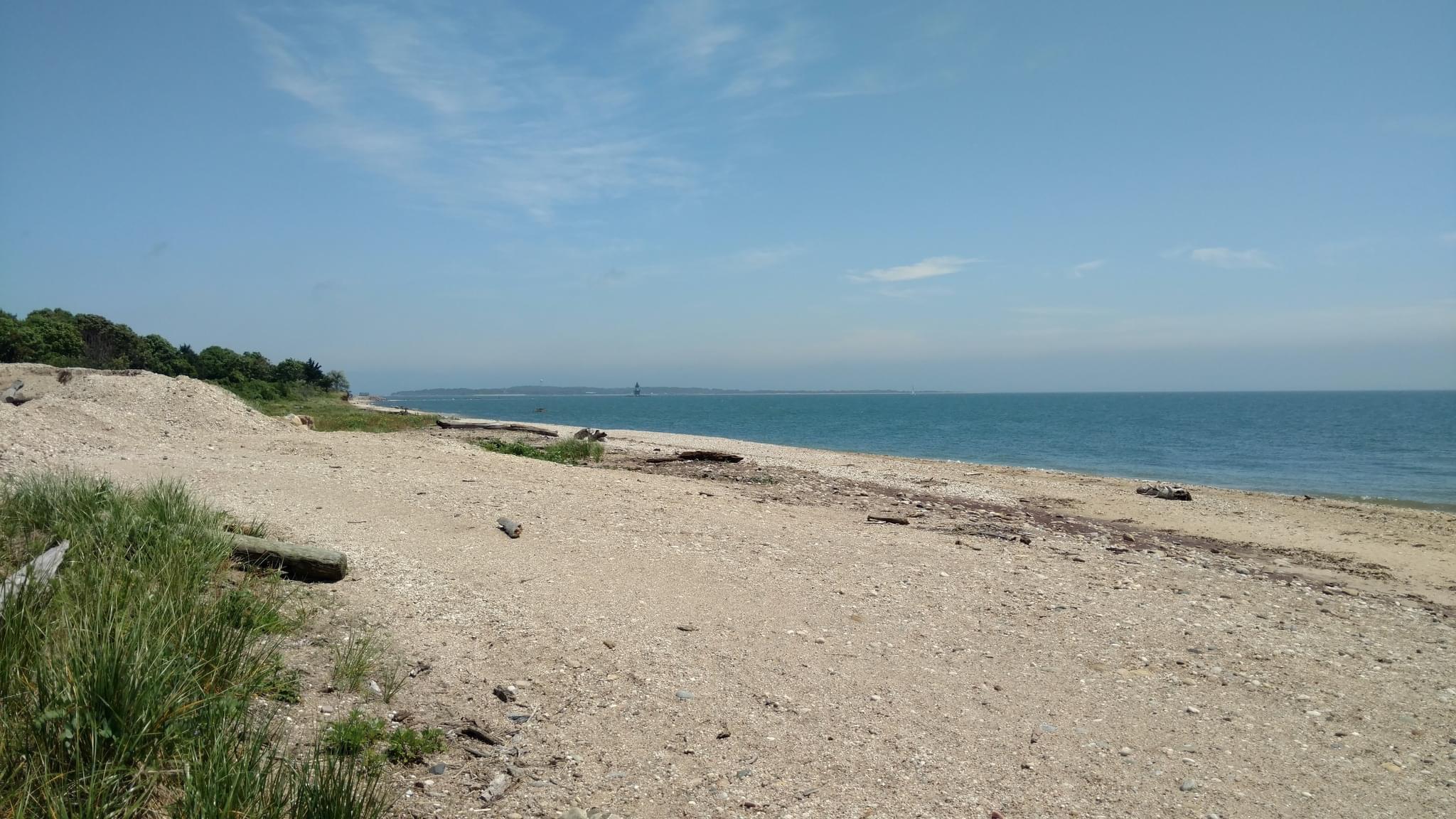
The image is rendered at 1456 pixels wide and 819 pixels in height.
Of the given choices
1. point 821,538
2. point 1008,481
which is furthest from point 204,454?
point 1008,481

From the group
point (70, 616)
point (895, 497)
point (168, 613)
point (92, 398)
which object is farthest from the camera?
point (92, 398)

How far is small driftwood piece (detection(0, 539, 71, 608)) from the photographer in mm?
4941

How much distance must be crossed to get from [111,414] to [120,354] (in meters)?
43.0

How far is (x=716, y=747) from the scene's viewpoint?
563 centimetres

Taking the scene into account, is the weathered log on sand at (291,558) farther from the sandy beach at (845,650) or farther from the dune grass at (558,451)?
the dune grass at (558,451)

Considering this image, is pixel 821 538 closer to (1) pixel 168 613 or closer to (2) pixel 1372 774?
(2) pixel 1372 774

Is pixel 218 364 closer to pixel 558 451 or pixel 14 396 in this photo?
pixel 14 396

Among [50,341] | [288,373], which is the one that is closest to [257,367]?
[288,373]

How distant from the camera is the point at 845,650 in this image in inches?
295

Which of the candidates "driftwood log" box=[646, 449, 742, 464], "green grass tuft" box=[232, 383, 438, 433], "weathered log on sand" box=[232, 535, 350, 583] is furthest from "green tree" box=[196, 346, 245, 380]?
"weathered log on sand" box=[232, 535, 350, 583]

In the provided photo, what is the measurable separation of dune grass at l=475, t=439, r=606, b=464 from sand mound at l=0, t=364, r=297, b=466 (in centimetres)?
546

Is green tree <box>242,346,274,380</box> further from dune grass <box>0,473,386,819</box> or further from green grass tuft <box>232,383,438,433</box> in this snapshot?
dune grass <box>0,473,386,819</box>

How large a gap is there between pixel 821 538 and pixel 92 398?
18664 millimetres

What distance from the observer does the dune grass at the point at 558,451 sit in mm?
21484
